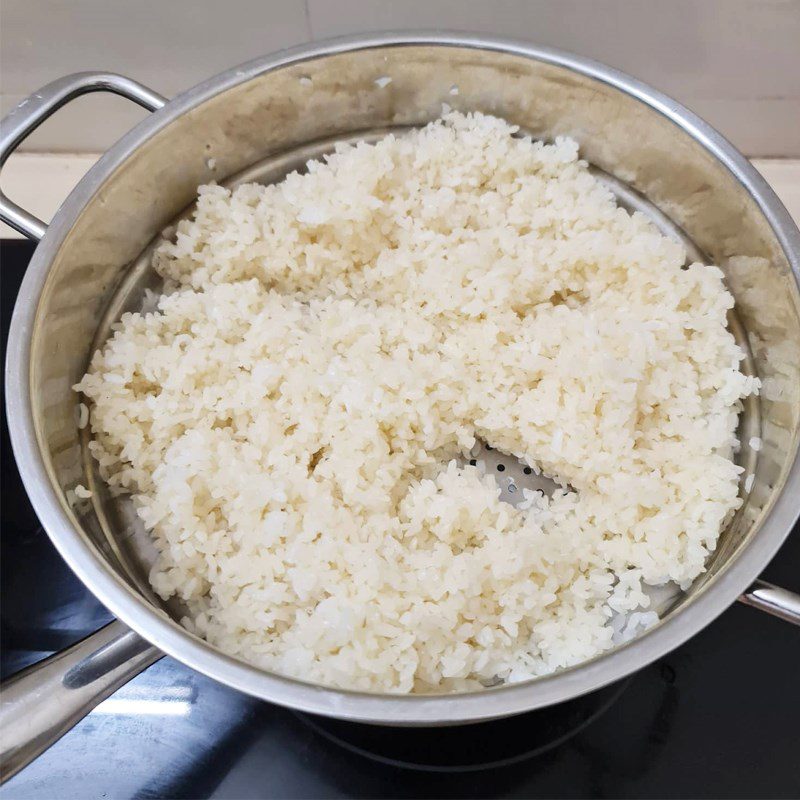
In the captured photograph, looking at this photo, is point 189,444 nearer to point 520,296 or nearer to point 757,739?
point 520,296

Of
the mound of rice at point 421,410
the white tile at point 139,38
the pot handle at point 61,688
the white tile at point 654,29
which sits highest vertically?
the white tile at point 139,38

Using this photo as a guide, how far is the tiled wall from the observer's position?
131 centimetres

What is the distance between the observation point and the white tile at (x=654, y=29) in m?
1.30

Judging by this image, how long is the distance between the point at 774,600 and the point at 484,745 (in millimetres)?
450

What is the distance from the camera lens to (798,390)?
1079 millimetres

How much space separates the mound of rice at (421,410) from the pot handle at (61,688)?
0.20 m

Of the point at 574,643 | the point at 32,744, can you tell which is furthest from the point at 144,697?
the point at 574,643

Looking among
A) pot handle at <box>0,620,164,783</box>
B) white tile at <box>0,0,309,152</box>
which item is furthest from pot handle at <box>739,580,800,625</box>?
white tile at <box>0,0,309,152</box>

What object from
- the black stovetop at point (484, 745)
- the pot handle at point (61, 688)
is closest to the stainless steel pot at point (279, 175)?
the pot handle at point (61, 688)

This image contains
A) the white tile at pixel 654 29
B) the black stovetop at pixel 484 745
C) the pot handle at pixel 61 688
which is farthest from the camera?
the white tile at pixel 654 29

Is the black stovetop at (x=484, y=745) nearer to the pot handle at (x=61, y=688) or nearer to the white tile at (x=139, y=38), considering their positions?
the pot handle at (x=61, y=688)

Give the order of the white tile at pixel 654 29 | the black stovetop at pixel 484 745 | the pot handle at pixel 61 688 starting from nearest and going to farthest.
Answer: the pot handle at pixel 61 688
the black stovetop at pixel 484 745
the white tile at pixel 654 29

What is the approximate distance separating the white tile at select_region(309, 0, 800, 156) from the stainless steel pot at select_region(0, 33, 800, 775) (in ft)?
0.51

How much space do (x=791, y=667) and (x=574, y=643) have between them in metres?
0.35
